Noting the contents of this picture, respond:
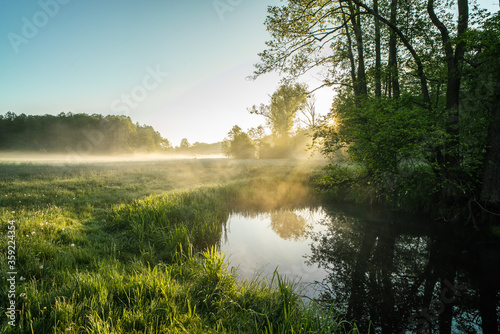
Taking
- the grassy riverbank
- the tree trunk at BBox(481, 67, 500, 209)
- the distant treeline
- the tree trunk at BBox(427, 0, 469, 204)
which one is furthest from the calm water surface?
the distant treeline

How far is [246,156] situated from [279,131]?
34.8 ft

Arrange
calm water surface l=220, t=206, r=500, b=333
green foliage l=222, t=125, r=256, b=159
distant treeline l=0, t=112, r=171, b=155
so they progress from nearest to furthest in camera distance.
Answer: calm water surface l=220, t=206, r=500, b=333
green foliage l=222, t=125, r=256, b=159
distant treeline l=0, t=112, r=171, b=155

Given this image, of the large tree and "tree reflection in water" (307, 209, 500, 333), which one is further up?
the large tree

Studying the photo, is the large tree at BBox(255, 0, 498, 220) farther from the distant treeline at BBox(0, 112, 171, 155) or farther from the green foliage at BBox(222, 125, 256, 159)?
the distant treeline at BBox(0, 112, 171, 155)

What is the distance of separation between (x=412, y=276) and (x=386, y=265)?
2.28 ft

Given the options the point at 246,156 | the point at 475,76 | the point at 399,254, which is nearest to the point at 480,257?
the point at 399,254

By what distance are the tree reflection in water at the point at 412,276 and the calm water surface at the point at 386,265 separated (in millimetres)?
20

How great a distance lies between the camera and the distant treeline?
56969 millimetres

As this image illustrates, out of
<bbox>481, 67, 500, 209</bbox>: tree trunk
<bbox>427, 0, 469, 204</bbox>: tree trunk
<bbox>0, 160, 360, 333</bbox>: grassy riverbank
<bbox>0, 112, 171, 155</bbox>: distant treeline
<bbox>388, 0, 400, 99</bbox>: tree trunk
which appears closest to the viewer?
<bbox>0, 160, 360, 333</bbox>: grassy riverbank

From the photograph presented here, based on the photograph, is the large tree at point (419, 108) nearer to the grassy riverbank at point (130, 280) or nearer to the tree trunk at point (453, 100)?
the tree trunk at point (453, 100)

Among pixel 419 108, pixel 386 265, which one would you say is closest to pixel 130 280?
pixel 386 265

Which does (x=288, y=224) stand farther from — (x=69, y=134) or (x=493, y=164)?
(x=69, y=134)

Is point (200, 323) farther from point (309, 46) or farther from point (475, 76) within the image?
point (309, 46)

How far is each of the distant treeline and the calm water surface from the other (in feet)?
224
